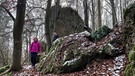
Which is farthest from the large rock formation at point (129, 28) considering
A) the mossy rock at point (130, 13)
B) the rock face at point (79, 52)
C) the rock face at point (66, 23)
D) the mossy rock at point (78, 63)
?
the rock face at point (66, 23)

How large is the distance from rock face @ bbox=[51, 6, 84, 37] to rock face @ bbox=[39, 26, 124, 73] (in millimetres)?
8916

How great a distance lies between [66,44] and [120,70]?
349 centimetres

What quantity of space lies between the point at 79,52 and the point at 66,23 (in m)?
11.0

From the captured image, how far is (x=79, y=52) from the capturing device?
8367mm

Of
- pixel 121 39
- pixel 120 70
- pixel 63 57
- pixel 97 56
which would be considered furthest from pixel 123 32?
pixel 63 57

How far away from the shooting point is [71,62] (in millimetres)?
8086

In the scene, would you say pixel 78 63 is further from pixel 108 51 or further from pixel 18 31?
pixel 18 31

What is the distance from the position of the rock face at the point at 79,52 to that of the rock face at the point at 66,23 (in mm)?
8916

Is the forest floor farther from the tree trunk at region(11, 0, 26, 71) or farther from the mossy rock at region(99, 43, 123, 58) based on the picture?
the tree trunk at region(11, 0, 26, 71)

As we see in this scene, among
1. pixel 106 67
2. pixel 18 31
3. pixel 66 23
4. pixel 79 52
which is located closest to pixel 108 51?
pixel 106 67

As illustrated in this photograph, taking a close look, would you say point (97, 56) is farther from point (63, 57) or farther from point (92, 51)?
point (63, 57)

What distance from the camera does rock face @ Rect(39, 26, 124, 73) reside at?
25.8 ft

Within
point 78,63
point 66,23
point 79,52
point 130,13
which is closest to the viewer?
point 130,13

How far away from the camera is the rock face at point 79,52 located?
7871 millimetres
